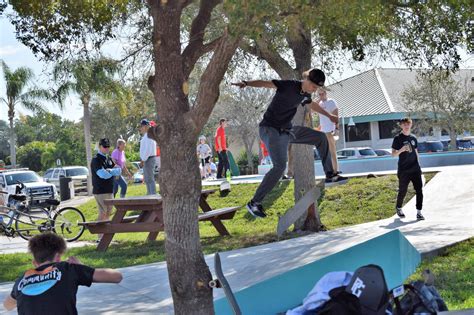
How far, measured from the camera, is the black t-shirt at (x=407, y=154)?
12.3m

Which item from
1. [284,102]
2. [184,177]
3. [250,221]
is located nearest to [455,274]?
[284,102]

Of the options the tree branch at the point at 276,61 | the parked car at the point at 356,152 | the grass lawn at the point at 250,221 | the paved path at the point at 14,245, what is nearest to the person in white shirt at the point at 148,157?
the grass lawn at the point at 250,221

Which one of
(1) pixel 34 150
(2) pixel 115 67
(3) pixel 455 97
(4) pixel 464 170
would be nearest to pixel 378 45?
(2) pixel 115 67

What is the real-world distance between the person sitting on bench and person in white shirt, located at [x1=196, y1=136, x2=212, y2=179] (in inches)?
747

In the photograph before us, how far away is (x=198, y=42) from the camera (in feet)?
18.7

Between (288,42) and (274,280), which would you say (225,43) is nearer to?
(274,280)

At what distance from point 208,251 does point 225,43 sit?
685 cm

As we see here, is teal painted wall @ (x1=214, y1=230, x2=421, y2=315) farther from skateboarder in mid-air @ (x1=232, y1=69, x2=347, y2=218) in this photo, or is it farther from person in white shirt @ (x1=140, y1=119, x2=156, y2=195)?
person in white shirt @ (x1=140, y1=119, x2=156, y2=195)

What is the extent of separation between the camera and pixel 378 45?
45.1ft

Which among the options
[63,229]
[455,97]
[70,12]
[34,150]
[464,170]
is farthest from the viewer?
[34,150]

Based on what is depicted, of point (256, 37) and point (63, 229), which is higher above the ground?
point (256, 37)

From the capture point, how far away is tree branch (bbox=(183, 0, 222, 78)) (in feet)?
18.3

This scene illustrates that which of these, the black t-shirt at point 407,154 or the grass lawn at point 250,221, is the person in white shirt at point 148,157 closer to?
the grass lawn at point 250,221

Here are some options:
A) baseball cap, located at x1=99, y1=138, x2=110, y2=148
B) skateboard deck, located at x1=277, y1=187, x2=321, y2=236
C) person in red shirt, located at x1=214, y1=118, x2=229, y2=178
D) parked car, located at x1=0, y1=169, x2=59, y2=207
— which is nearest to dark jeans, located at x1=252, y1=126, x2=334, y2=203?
skateboard deck, located at x1=277, y1=187, x2=321, y2=236
